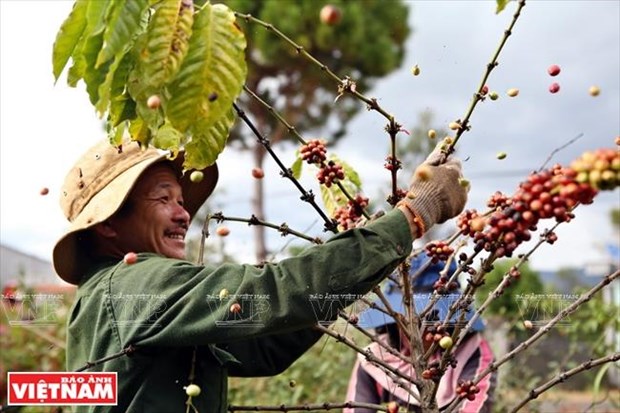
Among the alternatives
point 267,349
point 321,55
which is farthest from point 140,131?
point 321,55

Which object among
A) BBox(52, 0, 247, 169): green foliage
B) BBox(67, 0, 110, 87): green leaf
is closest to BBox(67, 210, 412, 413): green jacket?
BBox(52, 0, 247, 169): green foliage

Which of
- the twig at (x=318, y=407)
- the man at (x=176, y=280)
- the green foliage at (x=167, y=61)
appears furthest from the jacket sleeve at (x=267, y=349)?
the green foliage at (x=167, y=61)

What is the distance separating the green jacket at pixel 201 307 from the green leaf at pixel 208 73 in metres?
0.37

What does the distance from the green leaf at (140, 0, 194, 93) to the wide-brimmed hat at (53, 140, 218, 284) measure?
633 millimetres

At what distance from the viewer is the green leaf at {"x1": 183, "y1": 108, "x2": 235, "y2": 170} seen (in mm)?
1413

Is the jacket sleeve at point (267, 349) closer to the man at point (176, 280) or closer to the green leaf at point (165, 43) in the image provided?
the man at point (176, 280)

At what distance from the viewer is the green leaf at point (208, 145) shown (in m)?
1.41

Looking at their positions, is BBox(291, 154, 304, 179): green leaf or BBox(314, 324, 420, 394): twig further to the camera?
BBox(291, 154, 304, 179): green leaf

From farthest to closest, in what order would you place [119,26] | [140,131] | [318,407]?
[318,407] < [140,131] < [119,26]

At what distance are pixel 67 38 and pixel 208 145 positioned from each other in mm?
293

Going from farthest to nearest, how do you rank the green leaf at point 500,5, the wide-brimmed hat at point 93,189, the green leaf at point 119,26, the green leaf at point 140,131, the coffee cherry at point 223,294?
the wide-brimmed hat at point 93,189 → the coffee cherry at point 223,294 → the green leaf at point 140,131 → the green leaf at point 500,5 → the green leaf at point 119,26

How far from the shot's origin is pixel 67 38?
4.23 ft

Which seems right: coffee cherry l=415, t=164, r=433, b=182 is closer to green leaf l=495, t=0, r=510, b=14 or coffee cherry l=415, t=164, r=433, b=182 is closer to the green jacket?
the green jacket

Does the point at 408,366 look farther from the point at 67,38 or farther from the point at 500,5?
the point at 67,38
